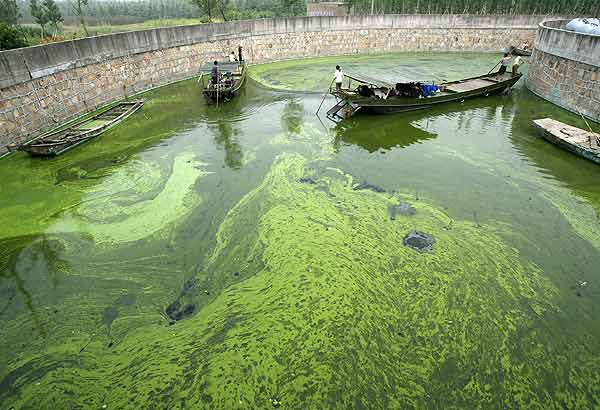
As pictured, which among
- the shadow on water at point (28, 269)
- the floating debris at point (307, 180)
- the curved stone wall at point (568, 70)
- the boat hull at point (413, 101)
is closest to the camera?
the shadow on water at point (28, 269)

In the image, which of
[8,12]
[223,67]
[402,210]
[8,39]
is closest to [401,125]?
[402,210]

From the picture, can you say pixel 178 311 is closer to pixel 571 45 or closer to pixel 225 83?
pixel 225 83

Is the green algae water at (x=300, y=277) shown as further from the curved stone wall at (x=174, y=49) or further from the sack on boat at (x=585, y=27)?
the sack on boat at (x=585, y=27)

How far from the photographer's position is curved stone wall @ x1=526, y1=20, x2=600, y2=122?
10.4 m

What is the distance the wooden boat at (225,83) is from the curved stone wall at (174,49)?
2308 mm

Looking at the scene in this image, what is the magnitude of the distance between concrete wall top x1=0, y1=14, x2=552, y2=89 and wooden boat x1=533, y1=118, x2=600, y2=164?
13.4m

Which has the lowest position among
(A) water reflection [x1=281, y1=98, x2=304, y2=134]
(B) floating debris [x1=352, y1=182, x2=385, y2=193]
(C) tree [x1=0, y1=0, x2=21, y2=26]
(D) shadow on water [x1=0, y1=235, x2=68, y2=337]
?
(D) shadow on water [x1=0, y1=235, x2=68, y2=337]

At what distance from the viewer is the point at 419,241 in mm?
5816

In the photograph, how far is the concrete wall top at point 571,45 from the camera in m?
10.3

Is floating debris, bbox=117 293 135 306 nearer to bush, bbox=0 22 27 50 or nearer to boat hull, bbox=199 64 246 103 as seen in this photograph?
boat hull, bbox=199 64 246 103

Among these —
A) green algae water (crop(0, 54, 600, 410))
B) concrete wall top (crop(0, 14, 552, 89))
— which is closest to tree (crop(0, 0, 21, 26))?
concrete wall top (crop(0, 14, 552, 89))

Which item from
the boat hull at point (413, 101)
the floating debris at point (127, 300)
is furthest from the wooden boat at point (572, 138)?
the floating debris at point (127, 300)

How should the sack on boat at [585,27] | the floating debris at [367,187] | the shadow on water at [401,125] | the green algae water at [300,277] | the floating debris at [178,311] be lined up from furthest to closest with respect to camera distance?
the sack on boat at [585,27]
the shadow on water at [401,125]
the floating debris at [367,187]
the floating debris at [178,311]
the green algae water at [300,277]

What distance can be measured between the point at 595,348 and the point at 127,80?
14.7 metres
